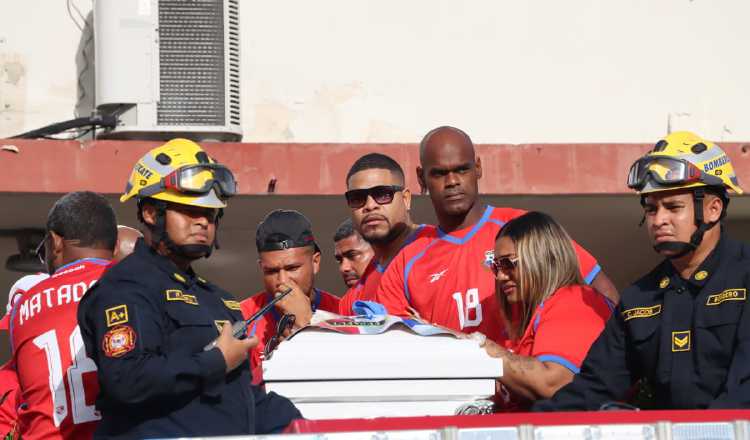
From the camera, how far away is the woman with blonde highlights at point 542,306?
4781 mm

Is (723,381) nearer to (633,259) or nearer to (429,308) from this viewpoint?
(429,308)

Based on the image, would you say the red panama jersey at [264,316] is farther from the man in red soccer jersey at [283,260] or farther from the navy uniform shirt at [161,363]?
the navy uniform shirt at [161,363]

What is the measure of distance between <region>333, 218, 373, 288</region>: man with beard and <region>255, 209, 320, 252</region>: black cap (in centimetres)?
108

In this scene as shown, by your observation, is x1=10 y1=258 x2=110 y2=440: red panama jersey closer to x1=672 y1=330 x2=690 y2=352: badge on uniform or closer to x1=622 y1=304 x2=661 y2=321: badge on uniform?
x1=622 y1=304 x2=661 y2=321: badge on uniform

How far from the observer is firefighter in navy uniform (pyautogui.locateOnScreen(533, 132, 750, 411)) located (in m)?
A: 4.46

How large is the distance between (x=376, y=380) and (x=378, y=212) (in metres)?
2.17

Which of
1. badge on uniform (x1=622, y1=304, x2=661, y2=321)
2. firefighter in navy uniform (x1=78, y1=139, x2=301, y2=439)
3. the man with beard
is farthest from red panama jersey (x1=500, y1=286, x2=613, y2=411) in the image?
the man with beard

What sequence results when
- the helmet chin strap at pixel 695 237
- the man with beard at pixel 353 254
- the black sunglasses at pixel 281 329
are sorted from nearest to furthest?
the helmet chin strap at pixel 695 237
the black sunglasses at pixel 281 329
the man with beard at pixel 353 254

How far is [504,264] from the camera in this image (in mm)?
5062

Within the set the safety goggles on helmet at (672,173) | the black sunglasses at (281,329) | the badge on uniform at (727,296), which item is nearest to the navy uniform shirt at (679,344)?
the badge on uniform at (727,296)

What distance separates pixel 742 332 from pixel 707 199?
1.82 ft

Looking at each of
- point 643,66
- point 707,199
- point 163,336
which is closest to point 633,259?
point 643,66

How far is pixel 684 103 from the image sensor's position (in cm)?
974

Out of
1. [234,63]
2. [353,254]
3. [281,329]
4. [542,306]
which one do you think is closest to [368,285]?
[281,329]
